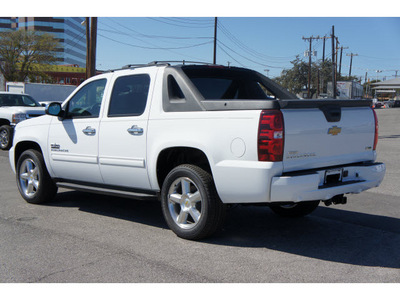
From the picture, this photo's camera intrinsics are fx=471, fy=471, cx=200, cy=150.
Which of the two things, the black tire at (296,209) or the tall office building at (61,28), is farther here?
the tall office building at (61,28)

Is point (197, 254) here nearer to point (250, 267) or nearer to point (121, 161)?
point (250, 267)

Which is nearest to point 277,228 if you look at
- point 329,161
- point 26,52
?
point 329,161

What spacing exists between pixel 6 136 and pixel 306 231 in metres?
12.4

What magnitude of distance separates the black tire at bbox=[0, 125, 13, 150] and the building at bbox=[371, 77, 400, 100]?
102760 mm

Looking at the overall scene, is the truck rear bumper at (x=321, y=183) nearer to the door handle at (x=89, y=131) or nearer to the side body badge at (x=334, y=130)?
the side body badge at (x=334, y=130)

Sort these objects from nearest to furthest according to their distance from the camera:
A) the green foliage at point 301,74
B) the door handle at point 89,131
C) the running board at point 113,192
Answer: the running board at point 113,192 < the door handle at point 89,131 < the green foliage at point 301,74

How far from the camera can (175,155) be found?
5438mm

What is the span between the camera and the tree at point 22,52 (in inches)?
2466

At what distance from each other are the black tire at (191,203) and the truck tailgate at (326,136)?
0.84 m

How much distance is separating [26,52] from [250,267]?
66479 mm

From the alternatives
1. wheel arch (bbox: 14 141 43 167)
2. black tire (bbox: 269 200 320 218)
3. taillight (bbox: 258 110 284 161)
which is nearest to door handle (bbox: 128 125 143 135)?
taillight (bbox: 258 110 284 161)

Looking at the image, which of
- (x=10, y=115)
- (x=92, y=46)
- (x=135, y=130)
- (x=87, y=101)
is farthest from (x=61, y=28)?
(x=135, y=130)

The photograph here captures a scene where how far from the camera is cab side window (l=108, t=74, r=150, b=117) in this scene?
5547mm

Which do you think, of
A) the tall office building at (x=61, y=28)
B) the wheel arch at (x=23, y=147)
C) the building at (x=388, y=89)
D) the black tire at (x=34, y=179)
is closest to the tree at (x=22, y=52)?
the wheel arch at (x=23, y=147)
